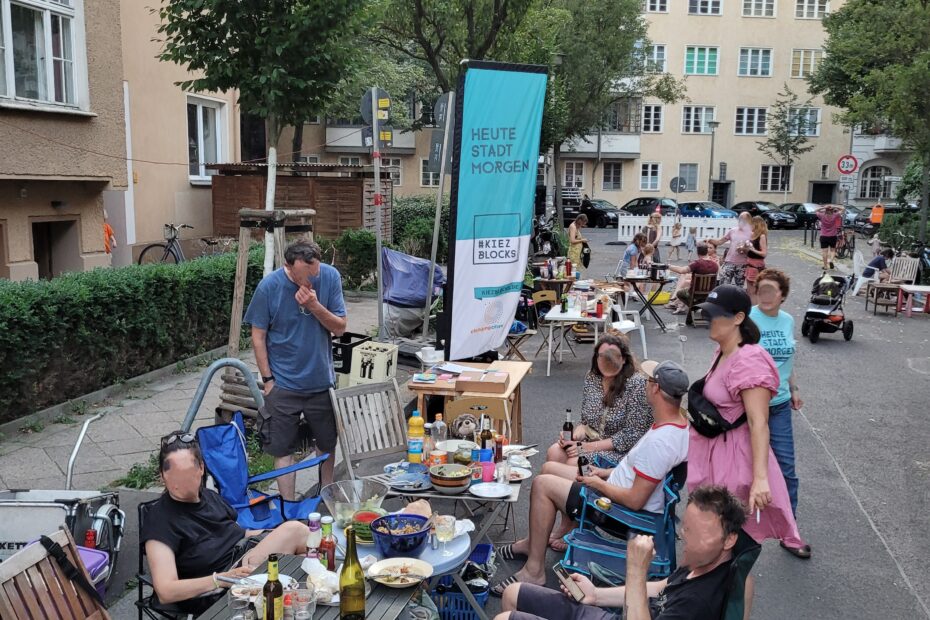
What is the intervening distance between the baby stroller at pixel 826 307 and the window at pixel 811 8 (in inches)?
1653

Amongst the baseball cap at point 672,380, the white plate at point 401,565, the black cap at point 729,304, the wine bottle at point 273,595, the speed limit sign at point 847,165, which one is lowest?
the white plate at point 401,565

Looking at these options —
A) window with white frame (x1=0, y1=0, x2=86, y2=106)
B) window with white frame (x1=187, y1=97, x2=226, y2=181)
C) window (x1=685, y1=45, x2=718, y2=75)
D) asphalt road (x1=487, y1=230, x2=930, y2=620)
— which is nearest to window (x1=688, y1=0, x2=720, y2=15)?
window (x1=685, y1=45, x2=718, y2=75)

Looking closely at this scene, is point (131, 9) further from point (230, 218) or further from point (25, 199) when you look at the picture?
point (25, 199)

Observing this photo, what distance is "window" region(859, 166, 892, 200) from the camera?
4962 centimetres

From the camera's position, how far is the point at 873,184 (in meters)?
50.1

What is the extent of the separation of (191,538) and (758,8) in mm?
51676

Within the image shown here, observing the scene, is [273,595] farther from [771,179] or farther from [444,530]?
[771,179]

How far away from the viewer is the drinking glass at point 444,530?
3999mm

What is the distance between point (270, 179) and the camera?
775 cm

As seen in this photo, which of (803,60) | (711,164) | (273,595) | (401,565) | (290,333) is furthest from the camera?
(803,60)

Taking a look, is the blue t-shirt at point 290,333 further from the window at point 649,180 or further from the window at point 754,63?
the window at point 754,63

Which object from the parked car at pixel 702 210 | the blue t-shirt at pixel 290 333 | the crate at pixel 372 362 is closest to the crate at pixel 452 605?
the blue t-shirt at pixel 290 333

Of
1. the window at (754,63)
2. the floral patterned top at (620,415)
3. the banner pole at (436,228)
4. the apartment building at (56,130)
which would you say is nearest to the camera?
the floral patterned top at (620,415)

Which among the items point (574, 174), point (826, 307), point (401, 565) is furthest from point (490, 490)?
point (574, 174)
